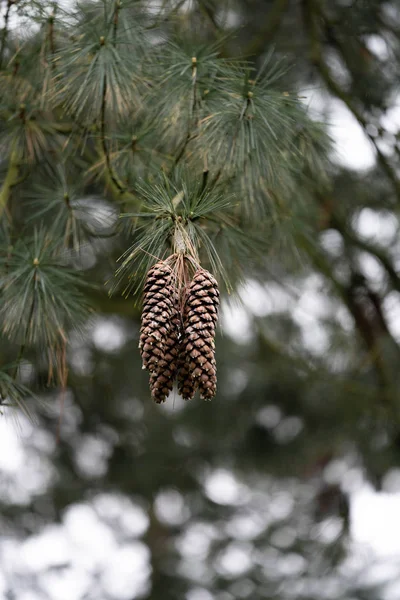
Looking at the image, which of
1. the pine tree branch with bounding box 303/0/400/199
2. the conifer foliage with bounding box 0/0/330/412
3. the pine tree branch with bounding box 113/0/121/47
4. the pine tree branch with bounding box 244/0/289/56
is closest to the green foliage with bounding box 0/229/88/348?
the conifer foliage with bounding box 0/0/330/412

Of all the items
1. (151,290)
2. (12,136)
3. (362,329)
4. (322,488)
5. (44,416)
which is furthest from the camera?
(322,488)

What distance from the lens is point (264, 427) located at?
14.5 feet

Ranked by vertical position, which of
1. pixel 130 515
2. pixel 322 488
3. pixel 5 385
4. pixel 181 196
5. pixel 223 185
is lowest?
pixel 5 385

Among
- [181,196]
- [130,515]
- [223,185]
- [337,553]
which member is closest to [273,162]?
[223,185]

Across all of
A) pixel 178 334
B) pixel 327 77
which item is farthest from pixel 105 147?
pixel 327 77

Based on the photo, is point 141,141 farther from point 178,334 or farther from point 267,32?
point 267,32

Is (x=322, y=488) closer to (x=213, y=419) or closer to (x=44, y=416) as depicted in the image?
(x=213, y=419)

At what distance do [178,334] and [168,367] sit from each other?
2.5 inches

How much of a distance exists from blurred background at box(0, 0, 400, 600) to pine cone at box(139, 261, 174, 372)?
181 centimetres

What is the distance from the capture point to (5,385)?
1.80 meters

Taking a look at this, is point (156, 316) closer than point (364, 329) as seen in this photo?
Yes

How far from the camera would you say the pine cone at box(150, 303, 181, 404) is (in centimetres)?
126

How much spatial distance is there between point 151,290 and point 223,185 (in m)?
0.62

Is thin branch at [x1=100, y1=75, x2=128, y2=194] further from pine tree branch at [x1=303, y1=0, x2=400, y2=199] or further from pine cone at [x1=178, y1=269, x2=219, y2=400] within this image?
pine tree branch at [x1=303, y1=0, x2=400, y2=199]
